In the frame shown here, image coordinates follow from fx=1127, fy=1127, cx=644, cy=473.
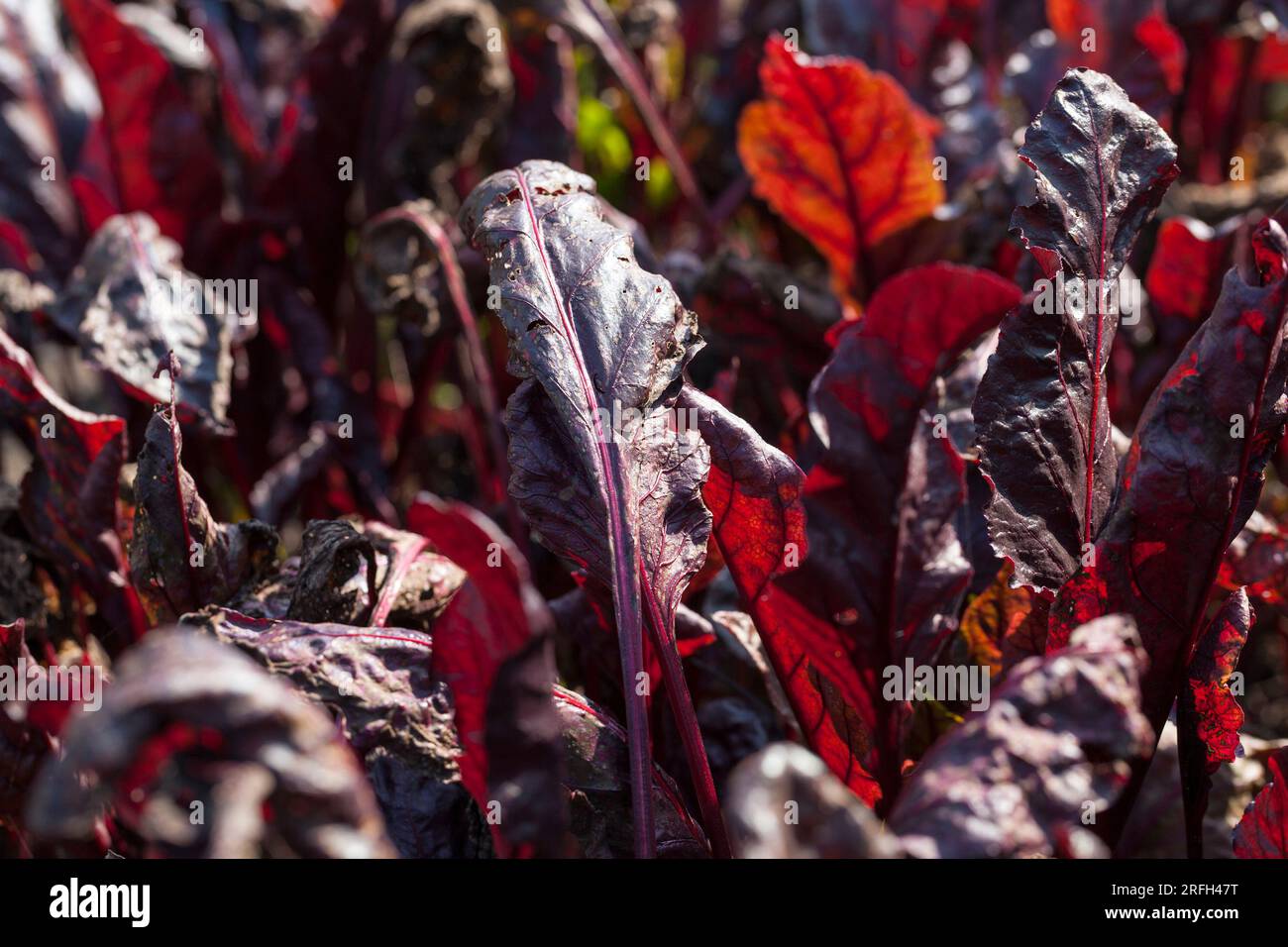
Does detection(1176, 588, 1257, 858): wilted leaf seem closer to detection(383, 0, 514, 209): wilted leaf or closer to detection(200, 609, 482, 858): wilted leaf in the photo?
detection(200, 609, 482, 858): wilted leaf

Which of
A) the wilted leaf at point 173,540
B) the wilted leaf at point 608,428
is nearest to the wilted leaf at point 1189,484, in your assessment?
the wilted leaf at point 608,428

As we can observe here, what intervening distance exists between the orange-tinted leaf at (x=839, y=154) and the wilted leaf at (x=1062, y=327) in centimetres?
52

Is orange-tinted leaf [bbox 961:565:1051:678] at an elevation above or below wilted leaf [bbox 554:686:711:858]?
above

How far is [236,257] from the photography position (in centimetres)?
169

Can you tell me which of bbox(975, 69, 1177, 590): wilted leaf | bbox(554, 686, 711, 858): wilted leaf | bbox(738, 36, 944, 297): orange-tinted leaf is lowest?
bbox(554, 686, 711, 858): wilted leaf

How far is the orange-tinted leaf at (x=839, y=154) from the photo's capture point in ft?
4.72

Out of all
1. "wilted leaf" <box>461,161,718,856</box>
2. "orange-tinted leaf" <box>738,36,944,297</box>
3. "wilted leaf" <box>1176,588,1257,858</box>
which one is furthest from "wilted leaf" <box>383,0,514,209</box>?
"wilted leaf" <box>1176,588,1257,858</box>

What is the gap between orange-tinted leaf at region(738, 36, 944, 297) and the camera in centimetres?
144

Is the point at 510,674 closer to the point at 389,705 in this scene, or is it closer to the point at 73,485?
the point at 389,705

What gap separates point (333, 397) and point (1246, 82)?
191 cm

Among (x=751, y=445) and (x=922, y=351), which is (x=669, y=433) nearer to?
(x=751, y=445)

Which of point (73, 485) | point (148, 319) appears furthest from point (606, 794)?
point (148, 319)

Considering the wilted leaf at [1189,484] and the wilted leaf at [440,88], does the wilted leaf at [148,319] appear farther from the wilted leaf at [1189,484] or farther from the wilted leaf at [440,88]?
the wilted leaf at [1189,484]

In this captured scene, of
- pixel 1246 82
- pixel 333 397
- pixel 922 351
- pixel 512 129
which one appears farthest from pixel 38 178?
pixel 1246 82
